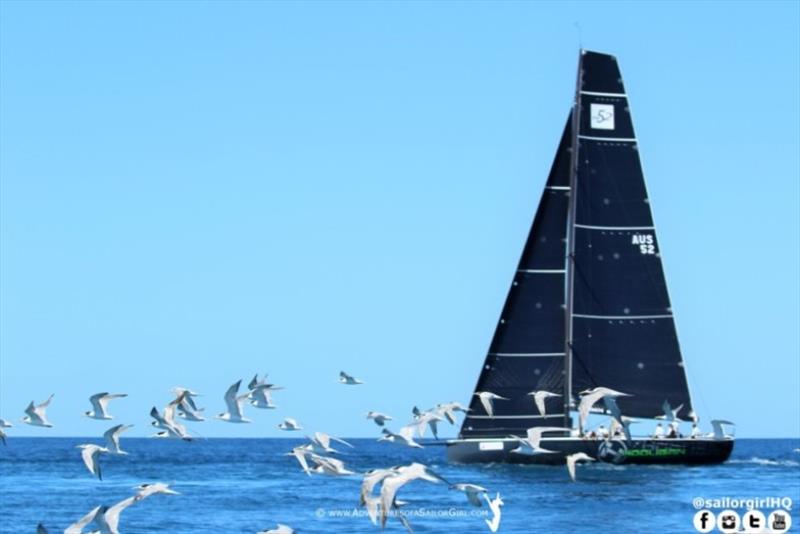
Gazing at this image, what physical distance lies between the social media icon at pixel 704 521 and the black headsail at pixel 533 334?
67.0ft

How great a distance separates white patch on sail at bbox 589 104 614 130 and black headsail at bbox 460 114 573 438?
59.7 inches

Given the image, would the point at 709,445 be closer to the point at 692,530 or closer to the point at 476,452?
the point at 476,452

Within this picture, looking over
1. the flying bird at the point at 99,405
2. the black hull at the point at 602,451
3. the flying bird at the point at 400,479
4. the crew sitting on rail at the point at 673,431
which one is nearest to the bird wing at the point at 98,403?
the flying bird at the point at 99,405

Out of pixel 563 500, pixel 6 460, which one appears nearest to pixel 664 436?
pixel 563 500

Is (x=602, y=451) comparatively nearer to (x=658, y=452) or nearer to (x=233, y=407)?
(x=658, y=452)

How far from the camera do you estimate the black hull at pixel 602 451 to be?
7231 centimetres

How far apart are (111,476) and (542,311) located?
23.8 metres

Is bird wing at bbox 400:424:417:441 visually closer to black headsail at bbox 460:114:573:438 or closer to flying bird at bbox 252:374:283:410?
flying bird at bbox 252:374:283:410

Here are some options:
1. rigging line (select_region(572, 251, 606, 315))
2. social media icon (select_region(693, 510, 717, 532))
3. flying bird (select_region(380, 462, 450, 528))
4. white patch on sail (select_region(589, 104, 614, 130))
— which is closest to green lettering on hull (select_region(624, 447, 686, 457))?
rigging line (select_region(572, 251, 606, 315))

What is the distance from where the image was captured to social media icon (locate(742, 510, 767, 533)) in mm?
46125

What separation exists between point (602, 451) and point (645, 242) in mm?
9967

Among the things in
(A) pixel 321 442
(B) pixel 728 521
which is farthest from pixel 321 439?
(B) pixel 728 521

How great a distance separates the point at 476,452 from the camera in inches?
2867

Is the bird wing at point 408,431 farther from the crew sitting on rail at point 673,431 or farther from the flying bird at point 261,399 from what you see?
the crew sitting on rail at point 673,431
